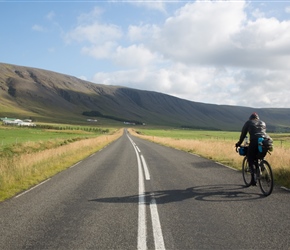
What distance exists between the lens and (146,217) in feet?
21.5

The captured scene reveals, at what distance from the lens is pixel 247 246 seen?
4.95m

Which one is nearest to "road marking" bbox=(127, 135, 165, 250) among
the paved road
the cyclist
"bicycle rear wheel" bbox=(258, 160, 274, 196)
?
the paved road

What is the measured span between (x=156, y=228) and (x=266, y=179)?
4480mm

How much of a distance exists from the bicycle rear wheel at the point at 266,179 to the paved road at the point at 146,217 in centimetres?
23

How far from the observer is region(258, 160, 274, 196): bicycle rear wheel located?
854cm

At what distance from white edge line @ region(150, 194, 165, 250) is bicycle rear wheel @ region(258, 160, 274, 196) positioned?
10.7 feet

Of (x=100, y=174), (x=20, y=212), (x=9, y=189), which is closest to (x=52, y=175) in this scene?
(x=100, y=174)

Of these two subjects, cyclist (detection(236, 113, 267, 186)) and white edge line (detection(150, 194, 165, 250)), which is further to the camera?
cyclist (detection(236, 113, 267, 186))

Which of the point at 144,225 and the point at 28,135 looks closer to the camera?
the point at 144,225

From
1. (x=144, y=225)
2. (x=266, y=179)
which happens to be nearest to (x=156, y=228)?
(x=144, y=225)

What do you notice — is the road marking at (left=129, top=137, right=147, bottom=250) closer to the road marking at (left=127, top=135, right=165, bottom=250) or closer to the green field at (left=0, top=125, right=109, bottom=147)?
the road marking at (left=127, top=135, right=165, bottom=250)

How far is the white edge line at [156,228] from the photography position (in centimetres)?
503

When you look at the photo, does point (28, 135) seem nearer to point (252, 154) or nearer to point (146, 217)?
point (252, 154)

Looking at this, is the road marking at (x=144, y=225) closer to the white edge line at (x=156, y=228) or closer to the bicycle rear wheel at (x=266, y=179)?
the white edge line at (x=156, y=228)
